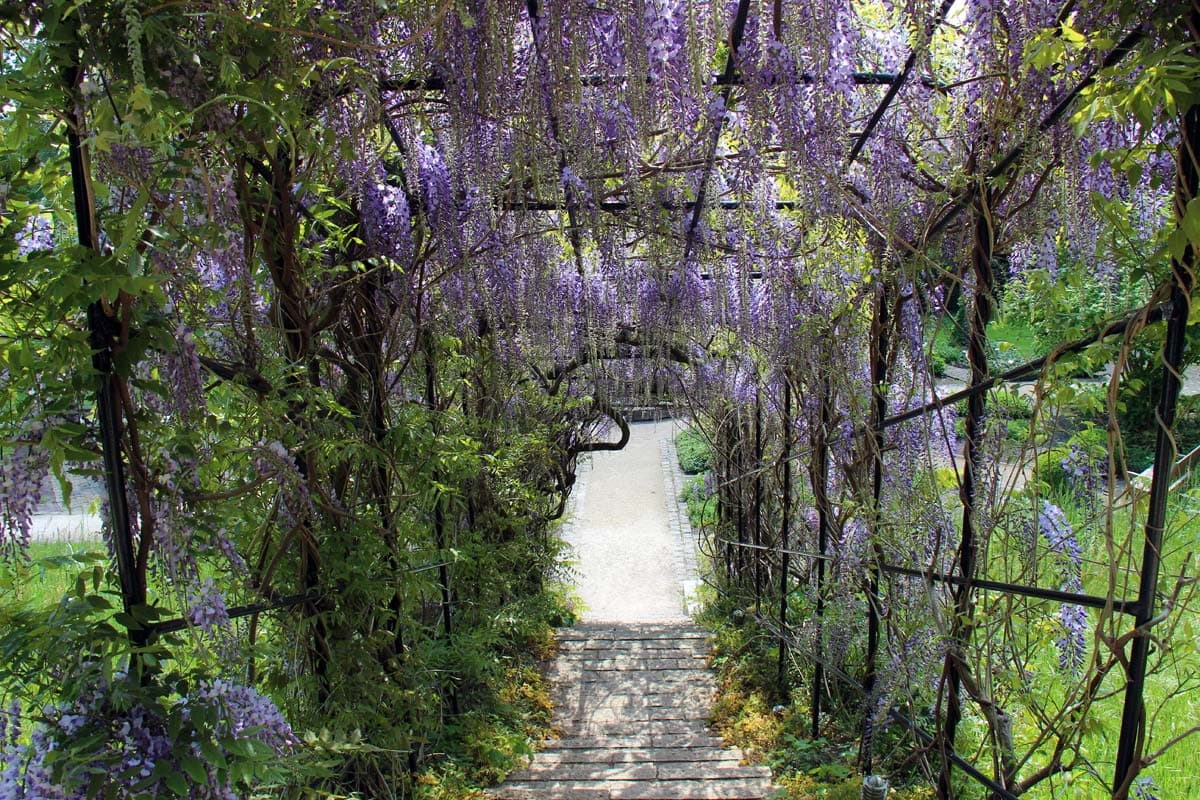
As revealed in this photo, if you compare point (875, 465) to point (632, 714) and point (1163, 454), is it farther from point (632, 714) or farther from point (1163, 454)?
point (632, 714)

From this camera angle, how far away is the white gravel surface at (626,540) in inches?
266

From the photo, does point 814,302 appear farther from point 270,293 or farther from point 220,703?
point 220,703

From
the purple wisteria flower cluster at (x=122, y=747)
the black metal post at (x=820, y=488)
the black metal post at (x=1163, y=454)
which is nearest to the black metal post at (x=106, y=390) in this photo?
the purple wisteria flower cluster at (x=122, y=747)

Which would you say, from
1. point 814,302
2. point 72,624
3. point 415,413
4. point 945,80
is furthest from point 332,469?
point 945,80

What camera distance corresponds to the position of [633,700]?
416cm

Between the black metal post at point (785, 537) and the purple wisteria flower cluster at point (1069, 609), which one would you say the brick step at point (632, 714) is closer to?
the black metal post at point (785, 537)

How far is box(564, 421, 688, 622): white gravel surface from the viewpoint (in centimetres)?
676

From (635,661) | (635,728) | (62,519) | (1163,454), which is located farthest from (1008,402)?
(62,519)

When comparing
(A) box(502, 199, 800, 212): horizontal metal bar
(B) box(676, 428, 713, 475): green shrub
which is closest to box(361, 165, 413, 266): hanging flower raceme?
(A) box(502, 199, 800, 212): horizontal metal bar

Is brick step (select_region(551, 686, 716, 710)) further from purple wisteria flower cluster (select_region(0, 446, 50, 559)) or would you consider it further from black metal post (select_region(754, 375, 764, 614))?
purple wisteria flower cluster (select_region(0, 446, 50, 559))

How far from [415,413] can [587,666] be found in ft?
8.56

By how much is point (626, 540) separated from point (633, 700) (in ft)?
14.5

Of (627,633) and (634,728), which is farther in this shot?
(627,633)

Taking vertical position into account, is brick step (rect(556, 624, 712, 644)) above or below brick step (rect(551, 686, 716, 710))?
above
